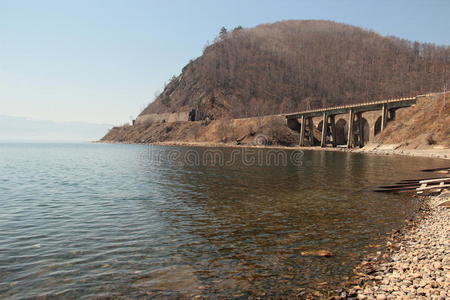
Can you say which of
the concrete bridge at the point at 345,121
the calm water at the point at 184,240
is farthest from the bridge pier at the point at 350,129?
the calm water at the point at 184,240

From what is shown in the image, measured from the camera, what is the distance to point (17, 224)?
15727 mm

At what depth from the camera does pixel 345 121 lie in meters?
129

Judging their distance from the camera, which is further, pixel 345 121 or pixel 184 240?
pixel 345 121

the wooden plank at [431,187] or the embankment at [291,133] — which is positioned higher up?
the embankment at [291,133]

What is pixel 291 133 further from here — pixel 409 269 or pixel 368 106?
pixel 409 269

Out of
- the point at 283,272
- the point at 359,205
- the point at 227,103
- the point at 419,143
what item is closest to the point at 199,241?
the point at 283,272

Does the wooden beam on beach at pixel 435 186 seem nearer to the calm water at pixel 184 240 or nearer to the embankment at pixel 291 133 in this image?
the calm water at pixel 184 240

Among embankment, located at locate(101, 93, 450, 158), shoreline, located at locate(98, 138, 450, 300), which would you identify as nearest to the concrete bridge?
embankment, located at locate(101, 93, 450, 158)

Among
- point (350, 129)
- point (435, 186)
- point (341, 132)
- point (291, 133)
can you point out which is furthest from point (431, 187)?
point (341, 132)

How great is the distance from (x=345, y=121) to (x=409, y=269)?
5057 inches

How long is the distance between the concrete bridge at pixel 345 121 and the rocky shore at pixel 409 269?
87515 mm

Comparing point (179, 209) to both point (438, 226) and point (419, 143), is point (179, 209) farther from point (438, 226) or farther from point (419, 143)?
point (419, 143)

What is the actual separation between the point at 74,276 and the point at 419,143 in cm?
8080

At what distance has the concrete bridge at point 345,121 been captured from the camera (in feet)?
307
